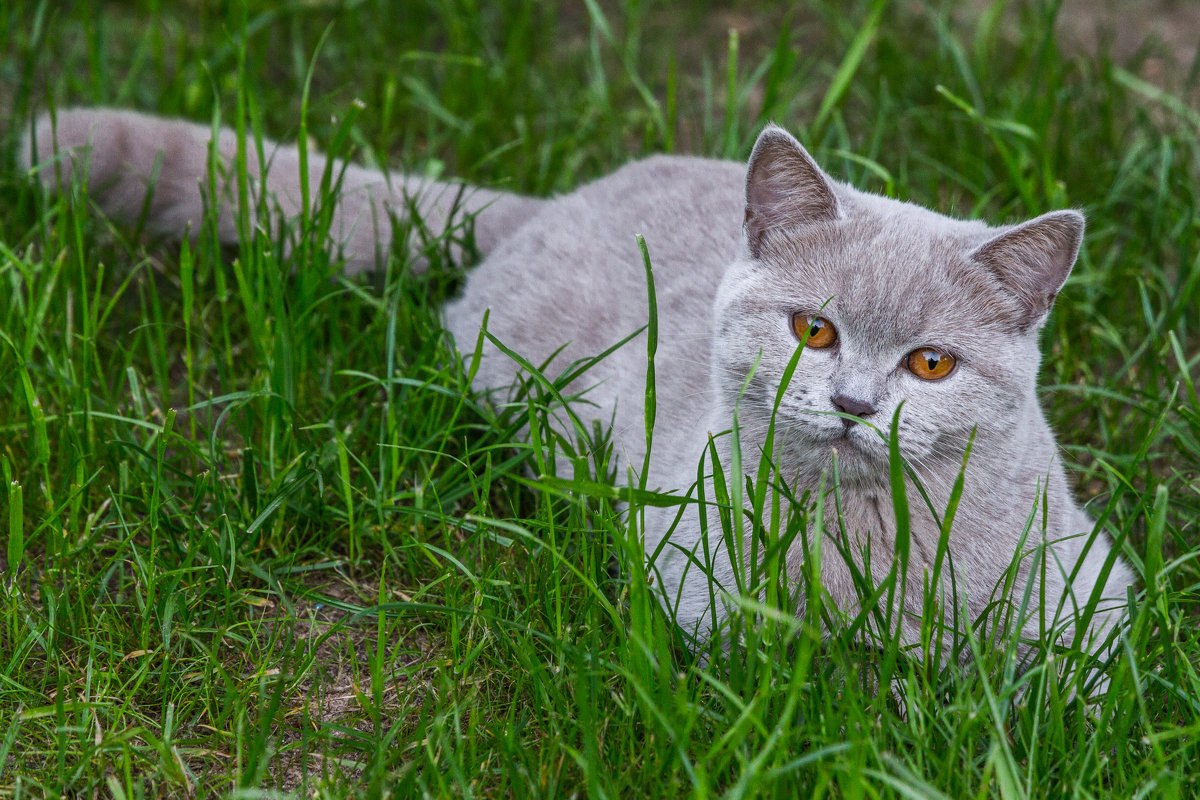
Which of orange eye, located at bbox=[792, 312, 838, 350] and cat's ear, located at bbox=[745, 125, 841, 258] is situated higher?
cat's ear, located at bbox=[745, 125, 841, 258]

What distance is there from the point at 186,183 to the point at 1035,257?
2.04 m

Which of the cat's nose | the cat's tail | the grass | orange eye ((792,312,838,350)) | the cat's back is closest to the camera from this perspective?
the grass

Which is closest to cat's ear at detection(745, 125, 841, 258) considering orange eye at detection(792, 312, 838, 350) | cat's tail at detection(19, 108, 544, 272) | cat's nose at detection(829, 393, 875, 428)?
orange eye at detection(792, 312, 838, 350)

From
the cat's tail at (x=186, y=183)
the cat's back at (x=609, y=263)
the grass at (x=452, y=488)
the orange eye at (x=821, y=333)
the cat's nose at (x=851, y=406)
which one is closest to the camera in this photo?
the grass at (x=452, y=488)

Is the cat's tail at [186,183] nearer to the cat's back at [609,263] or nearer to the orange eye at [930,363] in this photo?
the cat's back at [609,263]

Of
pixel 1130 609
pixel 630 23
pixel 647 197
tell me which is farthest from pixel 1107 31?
pixel 1130 609

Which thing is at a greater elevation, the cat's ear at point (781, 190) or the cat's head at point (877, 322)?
the cat's ear at point (781, 190)

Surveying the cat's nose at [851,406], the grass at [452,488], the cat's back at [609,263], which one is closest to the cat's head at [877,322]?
the cat's nose at [851,406]

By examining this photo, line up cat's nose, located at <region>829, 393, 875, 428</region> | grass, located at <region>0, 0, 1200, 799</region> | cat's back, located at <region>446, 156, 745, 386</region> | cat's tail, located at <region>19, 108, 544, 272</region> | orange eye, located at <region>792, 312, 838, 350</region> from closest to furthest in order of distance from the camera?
1. grass, located at <region>0, 0, 1200, 799</region>
2. cat's nose, located at <region>829, 393, 875, 428</region>
3. orange eye, located at <region>792, 312, 838, 350</region>
4. cat's back, located at <region>446, 156, 745, 386</region>
5. cat's tail, located at <region>19, 108, 544, 272</region>

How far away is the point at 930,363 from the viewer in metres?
1.94

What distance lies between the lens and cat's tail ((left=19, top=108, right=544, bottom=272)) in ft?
9.50

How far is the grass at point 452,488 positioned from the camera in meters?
1.73

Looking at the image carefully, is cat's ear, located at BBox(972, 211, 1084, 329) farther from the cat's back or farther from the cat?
the cat's back

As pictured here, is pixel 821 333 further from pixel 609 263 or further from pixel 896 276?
pixel 609 263
